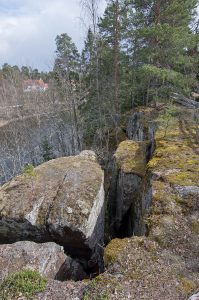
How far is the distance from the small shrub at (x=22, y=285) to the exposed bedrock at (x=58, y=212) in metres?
2.47

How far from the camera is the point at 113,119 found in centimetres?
A: 1745

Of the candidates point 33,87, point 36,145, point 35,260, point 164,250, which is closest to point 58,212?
point 35,260

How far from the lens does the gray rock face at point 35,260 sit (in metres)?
5.14

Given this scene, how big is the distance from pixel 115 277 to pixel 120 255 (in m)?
0.45

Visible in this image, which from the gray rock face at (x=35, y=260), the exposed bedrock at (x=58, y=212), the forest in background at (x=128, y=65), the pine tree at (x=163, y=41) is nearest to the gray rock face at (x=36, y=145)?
the forest in background at (x=128, y=65)

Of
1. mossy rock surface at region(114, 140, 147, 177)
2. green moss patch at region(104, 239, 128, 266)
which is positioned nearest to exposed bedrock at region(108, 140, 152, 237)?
mossy rock surface at region(114, 140, 147, 177)

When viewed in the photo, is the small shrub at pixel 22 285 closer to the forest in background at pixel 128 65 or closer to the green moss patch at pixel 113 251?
the green moss patch at pixel 113 251

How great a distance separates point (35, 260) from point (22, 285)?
0.93 meters

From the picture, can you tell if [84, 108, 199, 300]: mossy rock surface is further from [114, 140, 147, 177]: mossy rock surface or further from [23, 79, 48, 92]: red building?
[23, 79, 48, 92]: red building

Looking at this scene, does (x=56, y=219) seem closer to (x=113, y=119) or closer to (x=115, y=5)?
(x=113, y=119)

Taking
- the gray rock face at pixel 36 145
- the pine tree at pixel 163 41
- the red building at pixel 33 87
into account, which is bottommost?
the gray rock face at pixel 36 145

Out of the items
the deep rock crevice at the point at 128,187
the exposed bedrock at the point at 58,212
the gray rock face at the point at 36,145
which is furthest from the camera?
the gray rock face at the point at 36,145

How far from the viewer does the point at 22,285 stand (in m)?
4.41

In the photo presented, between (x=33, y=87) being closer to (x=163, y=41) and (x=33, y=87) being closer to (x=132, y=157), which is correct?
(x=163, y=41)
